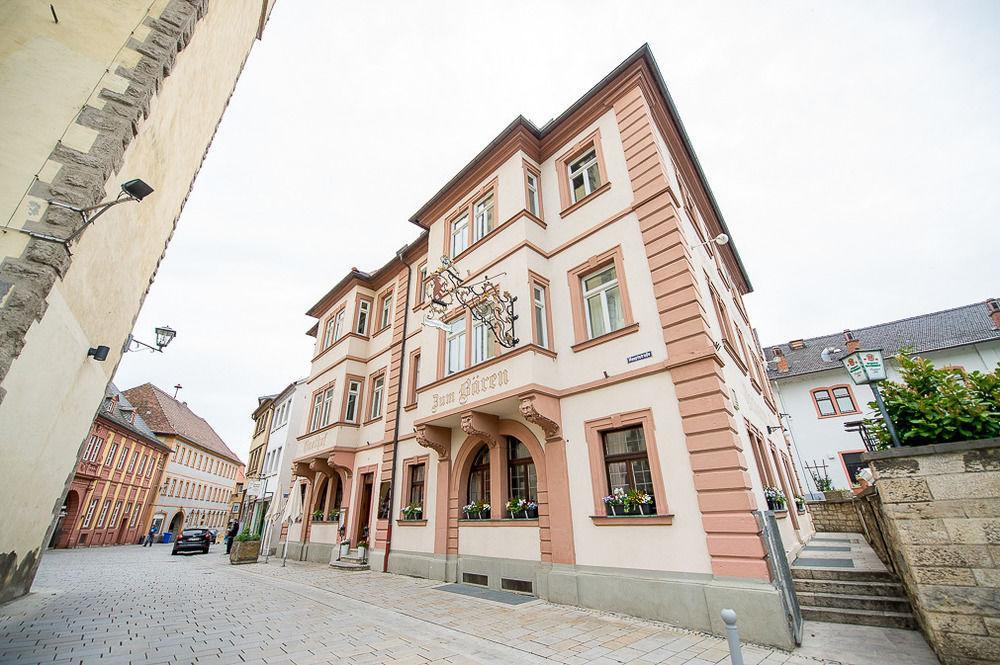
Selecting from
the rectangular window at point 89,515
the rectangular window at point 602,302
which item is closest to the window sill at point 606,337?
the rectangular window at point 602,302

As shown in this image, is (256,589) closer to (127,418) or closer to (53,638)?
(53,638)

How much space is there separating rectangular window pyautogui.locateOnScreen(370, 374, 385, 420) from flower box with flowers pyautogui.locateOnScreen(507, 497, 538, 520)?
8678 millimetres

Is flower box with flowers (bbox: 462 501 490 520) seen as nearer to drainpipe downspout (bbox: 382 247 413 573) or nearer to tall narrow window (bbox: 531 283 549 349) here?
drainpipe downspout (bbox: 382 247 413 573)

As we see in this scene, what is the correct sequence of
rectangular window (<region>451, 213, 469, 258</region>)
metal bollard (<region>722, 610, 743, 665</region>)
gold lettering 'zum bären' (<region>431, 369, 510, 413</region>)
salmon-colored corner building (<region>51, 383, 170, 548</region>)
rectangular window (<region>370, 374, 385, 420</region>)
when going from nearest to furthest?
metal bollard (<region>722, 610, 743, 665</region>)
gold lettering 'zum bären' (<region>431, 369, 510, 413</region>)
rectangular window (<region>451, 213, 469, 258</region>)
rectangular window (<region>370, 374, 385, 420</region>)
salmon-colored corner building (<region>51, 383, 170, 548</region>)

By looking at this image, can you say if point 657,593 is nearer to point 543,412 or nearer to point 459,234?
point 543,412

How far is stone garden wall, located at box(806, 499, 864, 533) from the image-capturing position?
1608 centimetres

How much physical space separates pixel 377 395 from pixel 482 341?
318 inches

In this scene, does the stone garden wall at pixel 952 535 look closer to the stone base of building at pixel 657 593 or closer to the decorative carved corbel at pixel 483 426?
the stone base of building at pixel 657 593

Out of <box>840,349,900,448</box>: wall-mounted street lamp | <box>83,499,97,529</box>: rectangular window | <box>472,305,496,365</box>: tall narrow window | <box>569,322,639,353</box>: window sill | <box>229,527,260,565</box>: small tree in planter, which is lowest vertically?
<box>229,527,260,565</box>: small tree in planter

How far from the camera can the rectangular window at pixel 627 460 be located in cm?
801

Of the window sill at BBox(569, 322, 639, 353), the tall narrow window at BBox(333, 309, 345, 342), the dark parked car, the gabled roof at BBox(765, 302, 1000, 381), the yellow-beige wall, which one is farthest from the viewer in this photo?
the gabled roof at BBox(765, 302, 1000, 381)

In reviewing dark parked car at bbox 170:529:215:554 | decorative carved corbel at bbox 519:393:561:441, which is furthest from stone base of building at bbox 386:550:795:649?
dark parked car at bbox 170:529:215:554

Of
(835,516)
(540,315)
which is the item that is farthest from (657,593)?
(835,516)

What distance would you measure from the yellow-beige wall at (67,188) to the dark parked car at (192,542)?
2044 centimetres
